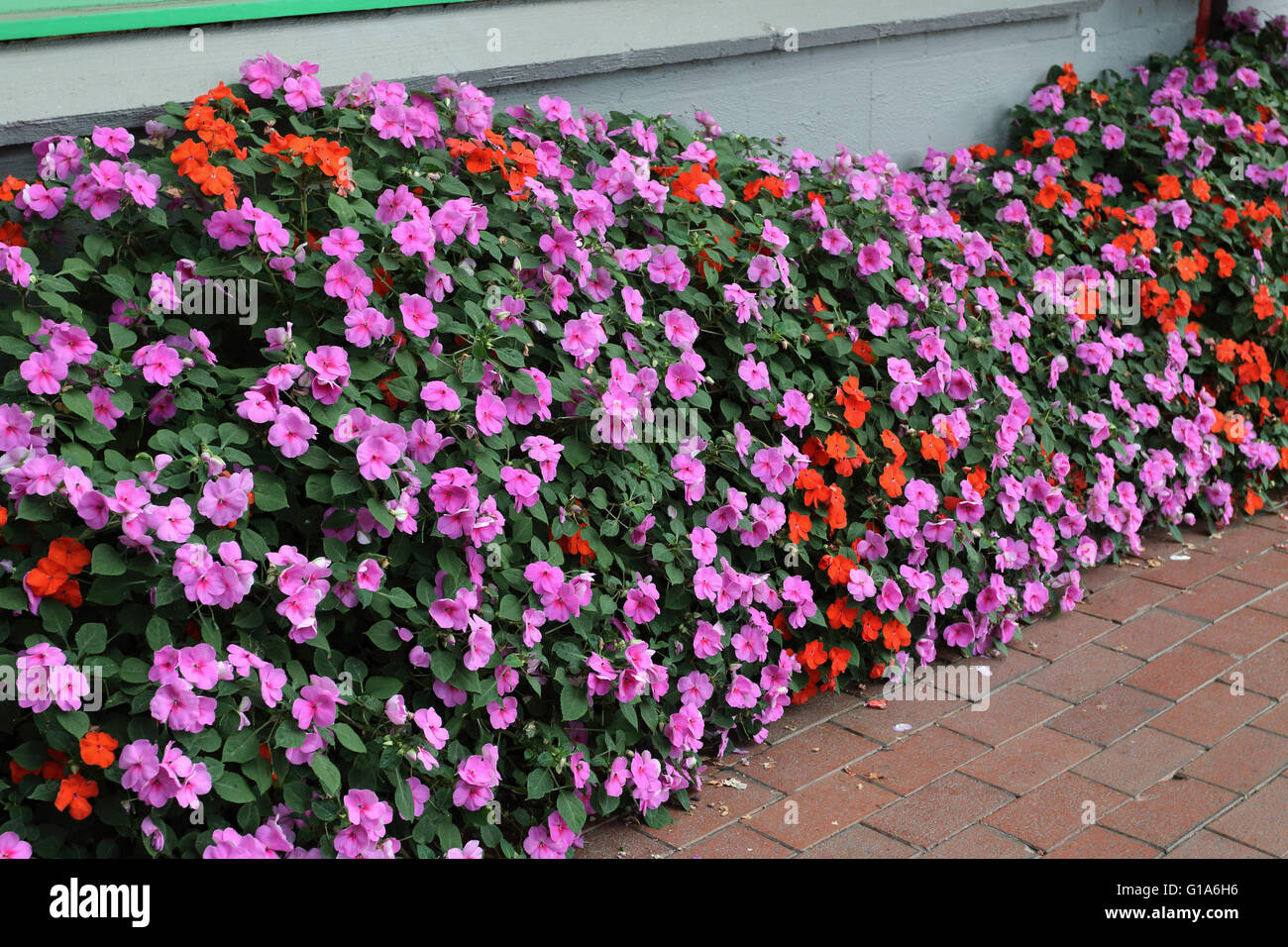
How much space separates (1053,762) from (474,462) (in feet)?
5.29

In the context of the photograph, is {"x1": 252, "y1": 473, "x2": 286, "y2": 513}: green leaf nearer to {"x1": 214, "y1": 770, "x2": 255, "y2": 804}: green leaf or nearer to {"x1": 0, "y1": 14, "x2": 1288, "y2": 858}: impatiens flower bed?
{"x1": 0, "y1": 14, "x2": 1288, "y2": 858}: impatiens flower bed

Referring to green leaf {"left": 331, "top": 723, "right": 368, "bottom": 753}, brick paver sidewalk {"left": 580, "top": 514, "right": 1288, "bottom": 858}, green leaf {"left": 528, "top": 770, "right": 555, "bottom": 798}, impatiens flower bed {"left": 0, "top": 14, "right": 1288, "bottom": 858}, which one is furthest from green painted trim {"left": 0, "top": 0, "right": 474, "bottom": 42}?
brick paver sidewalk {"left": 580, "top": 514, "right": 1288, "bottom": 858}

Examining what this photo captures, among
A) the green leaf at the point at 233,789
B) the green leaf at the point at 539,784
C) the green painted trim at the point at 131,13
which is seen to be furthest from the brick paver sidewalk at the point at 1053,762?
the green painted trim at the point at 131,13

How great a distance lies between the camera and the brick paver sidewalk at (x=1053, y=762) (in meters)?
2.97

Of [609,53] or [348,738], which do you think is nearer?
[348,738]

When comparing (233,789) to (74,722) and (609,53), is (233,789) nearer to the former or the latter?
(74,722)

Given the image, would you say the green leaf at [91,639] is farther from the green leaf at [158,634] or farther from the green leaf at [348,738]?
the green leaf at [348,738]

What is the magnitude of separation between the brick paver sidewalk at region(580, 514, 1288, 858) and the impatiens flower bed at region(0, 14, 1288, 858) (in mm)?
114

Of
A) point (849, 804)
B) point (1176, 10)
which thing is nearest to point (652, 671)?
point (849, 804)

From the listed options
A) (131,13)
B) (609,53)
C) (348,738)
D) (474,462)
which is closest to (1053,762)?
(474,462)

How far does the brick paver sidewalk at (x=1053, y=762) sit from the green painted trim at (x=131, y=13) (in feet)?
7.38

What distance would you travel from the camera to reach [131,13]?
331cm

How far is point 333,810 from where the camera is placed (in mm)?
2521

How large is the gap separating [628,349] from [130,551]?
4.14ft
